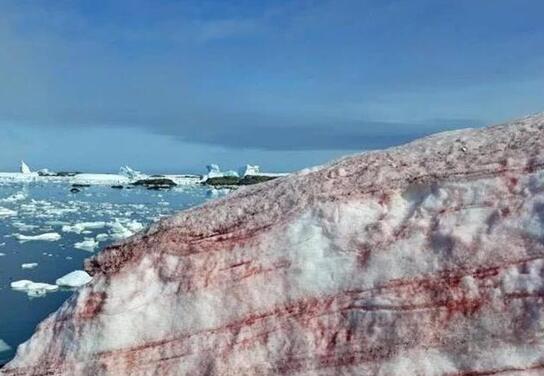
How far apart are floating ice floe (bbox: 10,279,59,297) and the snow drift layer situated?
1212cm

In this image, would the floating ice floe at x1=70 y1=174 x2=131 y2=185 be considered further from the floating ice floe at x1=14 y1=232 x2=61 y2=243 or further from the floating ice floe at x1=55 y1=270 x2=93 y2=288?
the floating ice floe at x1=55 y1=270 x2=93 y2=288

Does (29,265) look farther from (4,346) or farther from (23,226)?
(23,226)

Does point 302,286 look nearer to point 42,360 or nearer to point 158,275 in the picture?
point 158,275

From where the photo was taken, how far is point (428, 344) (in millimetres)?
4633

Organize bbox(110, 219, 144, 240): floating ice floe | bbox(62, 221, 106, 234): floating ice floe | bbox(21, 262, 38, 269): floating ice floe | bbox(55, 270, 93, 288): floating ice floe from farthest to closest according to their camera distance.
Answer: bbox(62, 221, 106, 234): floating ice floe
bbox(110, 219, 144, 240): floating ice floe
bbox(21, 262, 38, 269): floating ice floe
bbox(55, 270, 93, 288): floating ice floe

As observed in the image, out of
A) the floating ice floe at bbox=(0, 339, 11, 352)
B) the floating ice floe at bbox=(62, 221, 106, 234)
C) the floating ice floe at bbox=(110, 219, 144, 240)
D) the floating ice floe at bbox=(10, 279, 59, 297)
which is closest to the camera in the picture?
the floating ice floe at bbox=(0, 339, 11, 352)

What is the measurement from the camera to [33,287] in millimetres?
17250

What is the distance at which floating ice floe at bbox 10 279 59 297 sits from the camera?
17.1 m

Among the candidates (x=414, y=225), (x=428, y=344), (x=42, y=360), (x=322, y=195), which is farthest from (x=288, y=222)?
Answer: (x=42, y=360)

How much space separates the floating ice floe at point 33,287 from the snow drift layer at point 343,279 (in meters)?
12.1

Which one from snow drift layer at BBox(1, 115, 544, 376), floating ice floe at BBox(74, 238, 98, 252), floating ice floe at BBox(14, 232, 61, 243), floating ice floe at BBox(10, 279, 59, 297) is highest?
snow drift layer at BBox(1, 115, 544, 376)

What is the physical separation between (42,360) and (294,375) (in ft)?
6.53

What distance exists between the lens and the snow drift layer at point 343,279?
461 centimetres

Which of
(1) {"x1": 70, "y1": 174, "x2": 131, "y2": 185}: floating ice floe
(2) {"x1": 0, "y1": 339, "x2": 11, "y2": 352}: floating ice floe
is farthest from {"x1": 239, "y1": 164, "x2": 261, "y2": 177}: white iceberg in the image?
(2) {"x1": 0, "y1": 339, "x2": 11, "y2": 352}: floating ice floe
